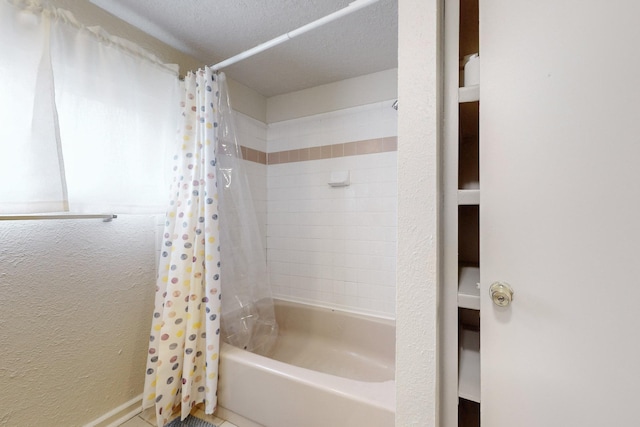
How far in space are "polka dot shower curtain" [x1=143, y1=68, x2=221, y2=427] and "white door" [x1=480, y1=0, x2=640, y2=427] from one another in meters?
1.21

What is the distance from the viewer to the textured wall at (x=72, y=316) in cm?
95

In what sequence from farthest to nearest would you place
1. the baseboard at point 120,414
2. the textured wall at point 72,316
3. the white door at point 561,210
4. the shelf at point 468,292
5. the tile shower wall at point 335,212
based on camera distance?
1. the tile shower wall at point 335,212
2. the baseboard at point 120,414
3. the textured wall at point 72,316
4. the shelf at point 468,292
5. the white door at point 561,210

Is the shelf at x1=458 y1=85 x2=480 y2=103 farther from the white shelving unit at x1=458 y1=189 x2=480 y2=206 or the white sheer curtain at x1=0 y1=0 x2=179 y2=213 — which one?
the white sheer curtain at x1=0 y1=0 x2=179 y2=213

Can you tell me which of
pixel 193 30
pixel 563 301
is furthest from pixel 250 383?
pixel 193 30

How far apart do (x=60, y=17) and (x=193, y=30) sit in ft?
1.85

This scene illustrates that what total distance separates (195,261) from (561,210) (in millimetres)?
1418

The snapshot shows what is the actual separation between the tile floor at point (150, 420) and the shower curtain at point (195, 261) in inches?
3.1

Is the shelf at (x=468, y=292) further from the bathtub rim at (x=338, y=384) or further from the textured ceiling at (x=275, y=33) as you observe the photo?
the textured ceiling at (x=275, y=33)

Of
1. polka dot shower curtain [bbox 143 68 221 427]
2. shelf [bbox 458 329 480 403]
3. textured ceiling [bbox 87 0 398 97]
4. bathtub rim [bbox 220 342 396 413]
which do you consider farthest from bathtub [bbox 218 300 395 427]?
textured ceiling [bbox 87 0 398 97]

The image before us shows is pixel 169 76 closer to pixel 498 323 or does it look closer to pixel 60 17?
pixel 60 17

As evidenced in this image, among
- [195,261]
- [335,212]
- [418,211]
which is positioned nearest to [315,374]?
[195,261]

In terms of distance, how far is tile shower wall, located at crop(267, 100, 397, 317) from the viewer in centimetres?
178

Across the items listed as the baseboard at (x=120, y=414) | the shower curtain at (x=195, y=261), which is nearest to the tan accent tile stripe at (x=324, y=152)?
the shower curtain at (x=195, y=261)

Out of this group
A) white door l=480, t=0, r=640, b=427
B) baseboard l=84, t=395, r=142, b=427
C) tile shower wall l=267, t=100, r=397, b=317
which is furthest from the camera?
tile shower wall l=267, t=100, r=397, b=317
